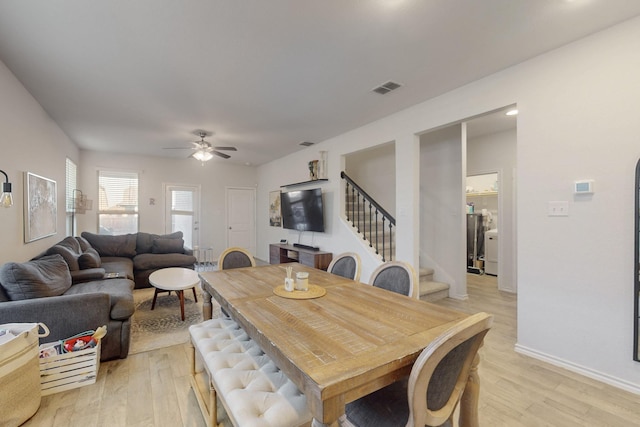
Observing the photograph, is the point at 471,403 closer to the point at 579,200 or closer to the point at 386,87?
the point at 579,200

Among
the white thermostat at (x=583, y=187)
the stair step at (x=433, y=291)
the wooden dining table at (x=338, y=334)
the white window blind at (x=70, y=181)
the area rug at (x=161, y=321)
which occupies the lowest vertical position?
the area rug at (x=161, y=321)

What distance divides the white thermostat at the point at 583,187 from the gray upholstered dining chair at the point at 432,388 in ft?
6.31

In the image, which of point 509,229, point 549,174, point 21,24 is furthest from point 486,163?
point 21,24

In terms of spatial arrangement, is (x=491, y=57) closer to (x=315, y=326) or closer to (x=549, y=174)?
(x=549, y=174)

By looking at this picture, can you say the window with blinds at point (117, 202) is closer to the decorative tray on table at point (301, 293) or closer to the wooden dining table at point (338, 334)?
the wooden dining table at point (338, 334)

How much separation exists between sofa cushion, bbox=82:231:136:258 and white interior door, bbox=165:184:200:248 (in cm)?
144

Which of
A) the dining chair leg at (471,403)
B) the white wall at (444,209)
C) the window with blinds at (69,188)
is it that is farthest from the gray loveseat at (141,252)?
the dining chair leg at (471,403)

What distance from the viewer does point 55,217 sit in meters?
4.19

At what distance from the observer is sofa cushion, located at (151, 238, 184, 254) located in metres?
5.53

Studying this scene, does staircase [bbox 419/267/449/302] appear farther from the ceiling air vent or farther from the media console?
the ceiling air vent

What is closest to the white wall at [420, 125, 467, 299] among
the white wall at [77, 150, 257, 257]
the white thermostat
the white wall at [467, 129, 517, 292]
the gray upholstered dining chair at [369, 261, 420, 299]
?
the white wall at [467, 129, 517, 292]

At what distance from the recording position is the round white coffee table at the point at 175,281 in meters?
3.43

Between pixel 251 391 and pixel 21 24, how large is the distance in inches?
117

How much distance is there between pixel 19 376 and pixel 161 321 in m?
1.65
